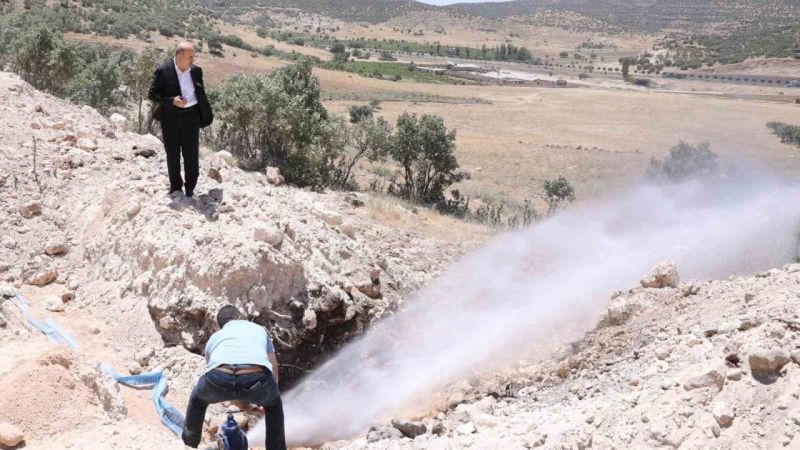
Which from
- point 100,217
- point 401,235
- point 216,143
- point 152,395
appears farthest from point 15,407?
point 216,143

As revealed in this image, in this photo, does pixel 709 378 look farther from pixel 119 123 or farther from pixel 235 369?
pixel 119 123

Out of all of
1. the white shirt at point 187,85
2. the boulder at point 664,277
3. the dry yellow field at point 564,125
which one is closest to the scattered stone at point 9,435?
the white shirt at point 187,85

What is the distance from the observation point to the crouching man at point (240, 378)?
4.01m

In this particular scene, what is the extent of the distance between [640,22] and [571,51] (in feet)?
90.0

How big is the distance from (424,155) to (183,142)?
1365 cm

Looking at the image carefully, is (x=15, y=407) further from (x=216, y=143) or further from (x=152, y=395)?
(x=216, y=143)

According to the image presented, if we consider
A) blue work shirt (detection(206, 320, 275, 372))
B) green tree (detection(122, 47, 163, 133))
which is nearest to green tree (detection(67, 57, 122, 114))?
green tree (detection(122, 47, 163, 133))

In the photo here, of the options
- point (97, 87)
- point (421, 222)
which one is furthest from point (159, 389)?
point (97, 87)

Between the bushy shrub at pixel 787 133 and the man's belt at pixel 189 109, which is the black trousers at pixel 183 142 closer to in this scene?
the man's belt at pixel 189 109

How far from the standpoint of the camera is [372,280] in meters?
7.98

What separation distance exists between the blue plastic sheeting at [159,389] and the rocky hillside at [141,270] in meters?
0.09

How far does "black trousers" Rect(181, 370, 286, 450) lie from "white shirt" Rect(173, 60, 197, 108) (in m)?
3.30

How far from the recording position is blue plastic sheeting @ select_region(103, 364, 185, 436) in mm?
5074

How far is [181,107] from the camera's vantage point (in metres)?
6.49
